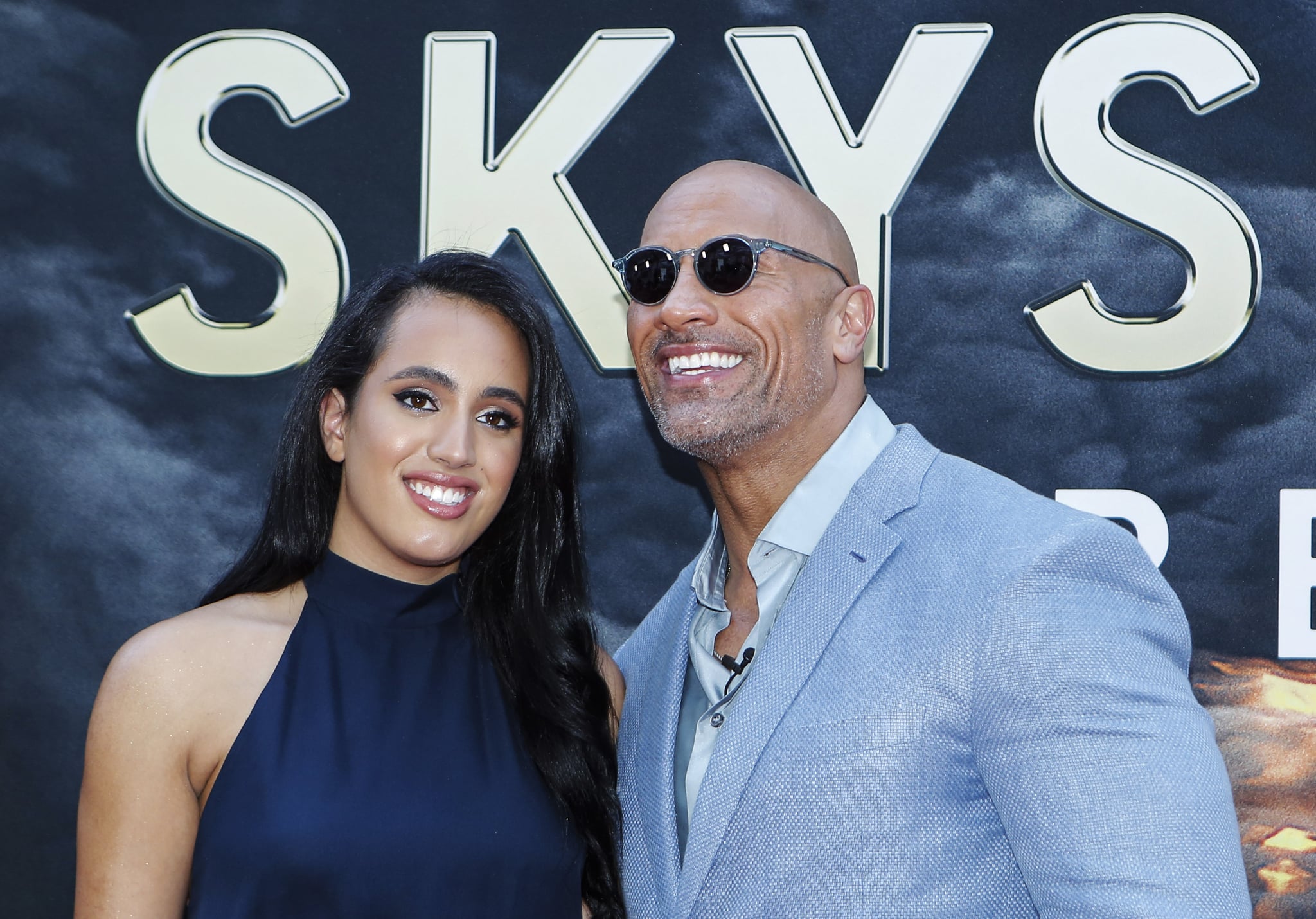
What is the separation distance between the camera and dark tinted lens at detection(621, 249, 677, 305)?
2.53 meters

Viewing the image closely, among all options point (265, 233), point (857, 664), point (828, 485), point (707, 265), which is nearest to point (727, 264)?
point (707, 265)

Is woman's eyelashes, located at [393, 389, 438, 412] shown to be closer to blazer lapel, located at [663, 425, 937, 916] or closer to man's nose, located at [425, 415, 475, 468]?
man's nose, located at [425, 415, 475, 468]

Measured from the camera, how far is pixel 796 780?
78.5 inches

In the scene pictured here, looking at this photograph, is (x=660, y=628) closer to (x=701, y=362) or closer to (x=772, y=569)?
(x=772, y=569)

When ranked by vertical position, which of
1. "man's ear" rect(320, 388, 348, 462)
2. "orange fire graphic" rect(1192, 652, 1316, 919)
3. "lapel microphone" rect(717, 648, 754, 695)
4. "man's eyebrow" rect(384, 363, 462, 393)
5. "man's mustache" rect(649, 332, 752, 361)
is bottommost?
"orange fire graphic" rect(1192, 652, 1316, 919)

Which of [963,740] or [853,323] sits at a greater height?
[853,323]

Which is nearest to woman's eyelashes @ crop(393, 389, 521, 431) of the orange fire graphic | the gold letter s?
the gold letter s

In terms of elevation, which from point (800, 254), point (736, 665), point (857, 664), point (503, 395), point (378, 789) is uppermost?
point (800, 254)

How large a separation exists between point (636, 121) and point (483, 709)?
1.93 m

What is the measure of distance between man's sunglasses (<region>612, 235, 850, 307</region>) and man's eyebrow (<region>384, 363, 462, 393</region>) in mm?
444

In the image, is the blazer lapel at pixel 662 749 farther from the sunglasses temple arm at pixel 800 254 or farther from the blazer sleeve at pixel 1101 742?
the sunglasses temple arm at pixel 800 254

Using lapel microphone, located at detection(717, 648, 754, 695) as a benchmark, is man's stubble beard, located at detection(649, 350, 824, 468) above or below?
above

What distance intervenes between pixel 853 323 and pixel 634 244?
4.07ft

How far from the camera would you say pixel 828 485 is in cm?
237
